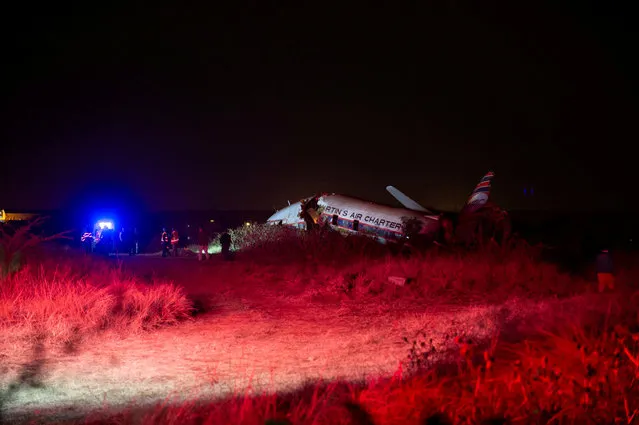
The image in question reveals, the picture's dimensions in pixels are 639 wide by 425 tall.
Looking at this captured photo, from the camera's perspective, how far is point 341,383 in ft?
22.7

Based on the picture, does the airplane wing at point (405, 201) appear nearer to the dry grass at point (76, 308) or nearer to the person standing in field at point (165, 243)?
the person standing in field at point (165, 243)

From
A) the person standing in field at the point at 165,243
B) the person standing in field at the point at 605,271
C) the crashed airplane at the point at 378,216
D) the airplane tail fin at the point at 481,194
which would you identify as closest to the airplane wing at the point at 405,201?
the crashed airplane at the point at 378,216

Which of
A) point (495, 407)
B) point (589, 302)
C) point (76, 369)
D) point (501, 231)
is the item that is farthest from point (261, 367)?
point (501, 231)

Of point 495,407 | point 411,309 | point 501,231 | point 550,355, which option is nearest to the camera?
point 495,407

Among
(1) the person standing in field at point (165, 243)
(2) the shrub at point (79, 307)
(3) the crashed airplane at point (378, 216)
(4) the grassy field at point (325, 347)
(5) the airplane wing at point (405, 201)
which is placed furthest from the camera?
(5) the airplane wing at point (405, 201)

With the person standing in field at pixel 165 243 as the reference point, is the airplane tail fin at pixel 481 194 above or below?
above

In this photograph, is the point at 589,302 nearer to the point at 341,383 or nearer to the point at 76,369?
the point at 341,383

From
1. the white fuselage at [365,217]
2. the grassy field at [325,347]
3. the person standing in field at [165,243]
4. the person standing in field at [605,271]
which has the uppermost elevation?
the white fuselage at [365,217]

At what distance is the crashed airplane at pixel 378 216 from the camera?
86.4 ft

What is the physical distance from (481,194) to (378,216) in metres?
5.34

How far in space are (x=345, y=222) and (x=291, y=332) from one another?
60.6ft

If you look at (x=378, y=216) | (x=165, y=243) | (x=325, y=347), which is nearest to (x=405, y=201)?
(x=378, y=216)

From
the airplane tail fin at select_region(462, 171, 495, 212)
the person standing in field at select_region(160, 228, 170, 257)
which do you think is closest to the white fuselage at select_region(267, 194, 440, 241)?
the airplane tail fin at select_region(462, 171, 495, 212)

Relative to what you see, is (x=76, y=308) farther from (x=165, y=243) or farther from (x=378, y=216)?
(x=378, y=216)
